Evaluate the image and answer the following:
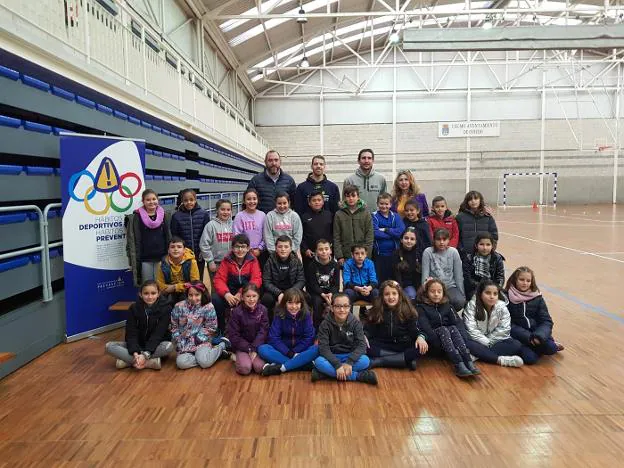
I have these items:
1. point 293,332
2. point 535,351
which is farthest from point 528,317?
point 293,332

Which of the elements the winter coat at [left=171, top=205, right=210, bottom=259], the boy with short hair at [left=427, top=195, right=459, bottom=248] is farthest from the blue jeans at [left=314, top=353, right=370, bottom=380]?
the winter coat at [left=171, top=205, right=210, bottom=259]

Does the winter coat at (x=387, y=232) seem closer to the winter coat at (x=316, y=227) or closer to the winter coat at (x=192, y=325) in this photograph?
the winter coat at (x=316, y=227)

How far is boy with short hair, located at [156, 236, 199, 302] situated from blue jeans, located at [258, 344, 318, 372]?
106 cm

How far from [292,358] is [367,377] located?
0.59 m

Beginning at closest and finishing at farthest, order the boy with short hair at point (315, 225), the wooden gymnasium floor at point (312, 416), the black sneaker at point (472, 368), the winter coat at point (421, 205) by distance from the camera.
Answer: the wooden gymnasium floor at point (312, 416) < the black sneaker at point (472, 368) < the boy with short hair at point (315, 225) < the winter coat at point (421, 205)

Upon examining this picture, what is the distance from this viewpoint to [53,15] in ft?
13.4

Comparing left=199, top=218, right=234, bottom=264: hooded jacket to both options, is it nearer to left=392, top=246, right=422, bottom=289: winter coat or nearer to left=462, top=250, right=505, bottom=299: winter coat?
left=392, top=246, right=422, bottom=289: winter coat

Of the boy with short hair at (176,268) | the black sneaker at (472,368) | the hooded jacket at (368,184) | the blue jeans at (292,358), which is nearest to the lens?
the black sneaker at (472,368)

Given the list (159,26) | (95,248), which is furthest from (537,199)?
(95,248)

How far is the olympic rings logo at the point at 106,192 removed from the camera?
410cm

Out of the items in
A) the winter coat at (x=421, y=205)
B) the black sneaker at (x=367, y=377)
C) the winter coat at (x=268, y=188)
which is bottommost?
the black sneaker at (x=367, y=377)

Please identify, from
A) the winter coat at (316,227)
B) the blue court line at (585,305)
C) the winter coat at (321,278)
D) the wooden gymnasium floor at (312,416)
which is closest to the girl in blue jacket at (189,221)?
the winter coat at (316,227)

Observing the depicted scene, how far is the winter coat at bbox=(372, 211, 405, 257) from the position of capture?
4.60 m

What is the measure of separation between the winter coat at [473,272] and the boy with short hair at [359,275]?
886 millimetres
